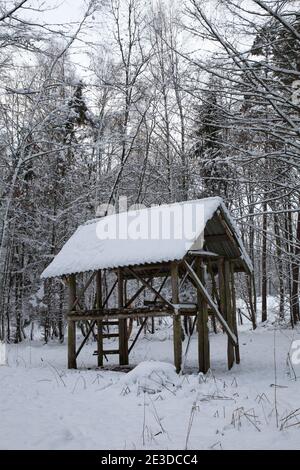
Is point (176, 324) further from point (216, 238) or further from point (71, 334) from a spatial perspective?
point (71, 334)

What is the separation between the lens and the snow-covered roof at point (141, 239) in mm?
10531

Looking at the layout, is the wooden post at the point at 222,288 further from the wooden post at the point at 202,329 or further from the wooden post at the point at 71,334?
the wooden post at the point at 71,334

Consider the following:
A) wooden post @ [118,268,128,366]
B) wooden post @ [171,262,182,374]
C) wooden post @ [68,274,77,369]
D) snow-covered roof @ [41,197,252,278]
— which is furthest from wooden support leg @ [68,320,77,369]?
wooden post @ [171,262,182,374]

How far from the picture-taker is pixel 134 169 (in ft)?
78.2

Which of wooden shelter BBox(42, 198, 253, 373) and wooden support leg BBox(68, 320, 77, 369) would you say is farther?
wooden support leg BBox(68, 320, 77, 369)

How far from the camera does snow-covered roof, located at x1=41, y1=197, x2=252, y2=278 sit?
10.5 metres

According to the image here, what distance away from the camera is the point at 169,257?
10.1m

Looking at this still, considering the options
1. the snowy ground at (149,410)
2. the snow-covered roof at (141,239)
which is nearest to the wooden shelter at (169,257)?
the snow-covered roof at (141,239)

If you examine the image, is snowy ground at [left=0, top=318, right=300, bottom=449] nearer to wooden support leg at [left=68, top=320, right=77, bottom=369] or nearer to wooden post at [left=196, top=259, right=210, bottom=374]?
wooden post at [left=196, top=259, right=210, bottom=374]

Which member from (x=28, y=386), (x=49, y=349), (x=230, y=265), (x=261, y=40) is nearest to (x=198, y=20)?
(x=261, y=40)

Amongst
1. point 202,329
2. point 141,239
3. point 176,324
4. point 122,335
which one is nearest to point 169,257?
point 176,324

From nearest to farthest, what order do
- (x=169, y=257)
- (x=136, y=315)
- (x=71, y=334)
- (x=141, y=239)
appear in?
(x=169, y=257) < (x=136, y=315) < (x=141, y=239) < (x=71, y=334)

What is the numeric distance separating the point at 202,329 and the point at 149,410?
5253 millimetres
